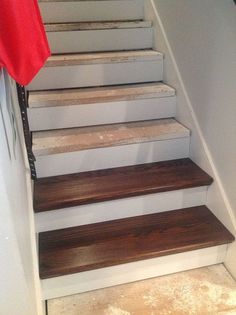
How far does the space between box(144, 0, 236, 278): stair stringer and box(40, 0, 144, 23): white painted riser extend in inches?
5.1

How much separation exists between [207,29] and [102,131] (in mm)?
732

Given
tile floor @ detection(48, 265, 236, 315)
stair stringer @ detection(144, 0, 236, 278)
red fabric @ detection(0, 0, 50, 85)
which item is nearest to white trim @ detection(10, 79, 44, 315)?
tile floor @ detection(48, 265, 236, 315)

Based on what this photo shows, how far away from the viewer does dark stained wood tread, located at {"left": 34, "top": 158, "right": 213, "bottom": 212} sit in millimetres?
1396

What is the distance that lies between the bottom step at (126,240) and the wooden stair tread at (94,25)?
1.24 meters

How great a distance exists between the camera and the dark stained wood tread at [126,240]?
4.24ft

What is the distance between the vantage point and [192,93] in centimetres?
162

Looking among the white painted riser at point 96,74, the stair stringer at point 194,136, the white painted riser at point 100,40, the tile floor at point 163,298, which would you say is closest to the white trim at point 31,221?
the tile floor at point 163,298

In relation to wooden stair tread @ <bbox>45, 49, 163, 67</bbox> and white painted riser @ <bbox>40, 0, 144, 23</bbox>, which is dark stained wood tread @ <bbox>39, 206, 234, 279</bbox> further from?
white painted riser @ <bbox>40, 0, 144, 23</bbox>

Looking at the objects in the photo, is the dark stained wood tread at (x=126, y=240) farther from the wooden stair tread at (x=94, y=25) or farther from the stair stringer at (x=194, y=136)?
the wooden stair tread at (x=94, y=25)

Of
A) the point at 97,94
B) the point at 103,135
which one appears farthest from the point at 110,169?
the point at 97,94

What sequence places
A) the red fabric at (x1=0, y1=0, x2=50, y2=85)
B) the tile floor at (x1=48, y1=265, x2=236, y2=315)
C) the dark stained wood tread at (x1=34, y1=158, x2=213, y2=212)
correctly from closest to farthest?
the red fabric at (x1=0, y1=0, x2=50, y2=85) < the tile floor at (x1=48, y1=265, x2=236, y2=315) < the dark stained wood tread at (x1=34, y1=158, x2=213, y2=212)

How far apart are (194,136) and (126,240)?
67 cm

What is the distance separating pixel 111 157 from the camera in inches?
63.6

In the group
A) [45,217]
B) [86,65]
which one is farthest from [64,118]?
[45,217]
